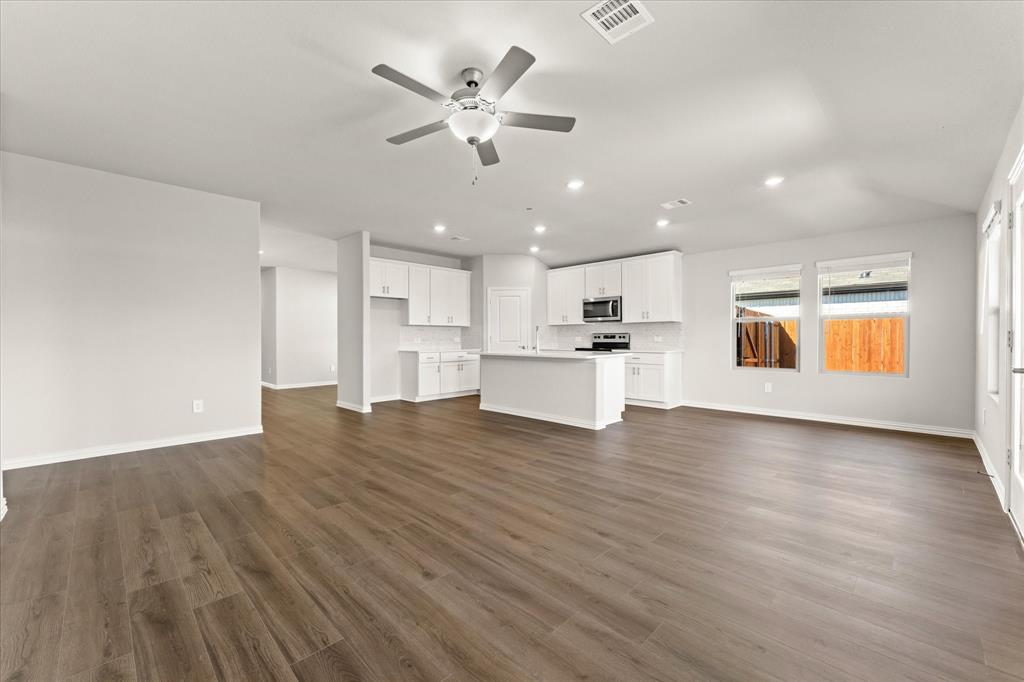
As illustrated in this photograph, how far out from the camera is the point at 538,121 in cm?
250

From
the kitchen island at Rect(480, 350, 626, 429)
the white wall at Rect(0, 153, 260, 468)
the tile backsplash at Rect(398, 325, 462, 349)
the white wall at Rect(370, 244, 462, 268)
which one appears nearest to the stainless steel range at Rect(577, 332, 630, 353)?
the kitchen island at Rect(480, 350, 626, 429)

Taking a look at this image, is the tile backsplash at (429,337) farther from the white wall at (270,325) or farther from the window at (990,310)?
the window at (990,310)

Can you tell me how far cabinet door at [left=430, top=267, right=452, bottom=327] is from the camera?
786cm

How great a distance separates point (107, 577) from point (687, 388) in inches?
279

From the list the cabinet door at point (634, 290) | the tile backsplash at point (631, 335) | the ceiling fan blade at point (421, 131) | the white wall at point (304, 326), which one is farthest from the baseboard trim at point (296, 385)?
the ceiling fan blade at point (421, 131)

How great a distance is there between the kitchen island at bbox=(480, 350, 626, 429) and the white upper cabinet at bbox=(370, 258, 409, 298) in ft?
6.81

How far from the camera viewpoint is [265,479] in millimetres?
3340

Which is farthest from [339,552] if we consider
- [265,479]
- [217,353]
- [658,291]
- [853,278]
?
[853,278]

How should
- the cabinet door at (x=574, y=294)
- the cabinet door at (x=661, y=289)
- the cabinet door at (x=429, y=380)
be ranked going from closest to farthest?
the cabinet door at (x=661, y=289) → the cabinet door at (x=429, y=380) → the cabinet door at (x=574, y=294)

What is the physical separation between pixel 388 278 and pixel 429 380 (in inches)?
75.8

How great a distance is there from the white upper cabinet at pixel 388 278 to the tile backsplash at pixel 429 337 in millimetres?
809

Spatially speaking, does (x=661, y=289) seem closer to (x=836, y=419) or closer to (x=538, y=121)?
(x=836, y=419)

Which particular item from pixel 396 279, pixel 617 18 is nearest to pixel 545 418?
pixel 396 279

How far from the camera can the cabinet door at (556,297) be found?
832cm
